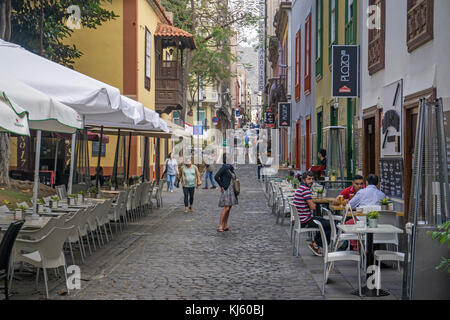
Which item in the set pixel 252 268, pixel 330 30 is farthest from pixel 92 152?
pixel 252 268

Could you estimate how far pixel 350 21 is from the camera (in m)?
17.4

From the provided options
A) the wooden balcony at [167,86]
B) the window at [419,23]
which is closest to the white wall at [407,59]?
the window at [419,23]

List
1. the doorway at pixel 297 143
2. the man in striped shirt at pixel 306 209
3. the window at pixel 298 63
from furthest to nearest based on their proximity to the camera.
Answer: the doorway at pixel 297 143 → the window at pixel 298 63 → the man in striped shirt at pixel 306 209

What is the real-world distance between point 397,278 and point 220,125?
8651 centimetres

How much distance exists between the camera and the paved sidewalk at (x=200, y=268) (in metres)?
8.21

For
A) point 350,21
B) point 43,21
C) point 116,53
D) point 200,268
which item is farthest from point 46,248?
point 116,53

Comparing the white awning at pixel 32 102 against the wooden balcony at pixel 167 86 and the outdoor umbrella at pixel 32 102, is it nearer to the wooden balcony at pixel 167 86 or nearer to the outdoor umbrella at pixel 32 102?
the outdoor umbrella at pixel 32 102

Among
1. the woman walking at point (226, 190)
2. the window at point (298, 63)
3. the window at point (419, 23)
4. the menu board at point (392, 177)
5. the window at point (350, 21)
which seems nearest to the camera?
the window at point (419, 23)

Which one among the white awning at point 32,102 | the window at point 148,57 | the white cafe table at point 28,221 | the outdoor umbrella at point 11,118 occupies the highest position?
the window at point 148,57

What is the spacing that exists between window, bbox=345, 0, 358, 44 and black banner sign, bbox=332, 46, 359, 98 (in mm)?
710

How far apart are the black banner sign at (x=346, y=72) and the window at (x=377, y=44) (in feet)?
3.51

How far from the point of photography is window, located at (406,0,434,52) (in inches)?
388

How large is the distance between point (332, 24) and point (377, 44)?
7264mm

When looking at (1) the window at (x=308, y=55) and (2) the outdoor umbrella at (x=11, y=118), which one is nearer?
(2) the outdoor umbrella at (x=11, y=118)
